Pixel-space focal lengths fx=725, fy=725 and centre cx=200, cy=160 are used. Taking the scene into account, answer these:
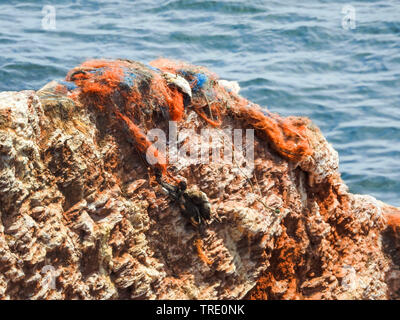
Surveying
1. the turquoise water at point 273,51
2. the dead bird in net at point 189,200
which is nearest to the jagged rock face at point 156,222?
the dead bird in net at point 189,200

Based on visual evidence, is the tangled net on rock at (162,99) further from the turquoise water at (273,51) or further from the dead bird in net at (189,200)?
the turquoise water at (273,51)

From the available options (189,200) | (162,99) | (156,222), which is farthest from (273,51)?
(156,222)

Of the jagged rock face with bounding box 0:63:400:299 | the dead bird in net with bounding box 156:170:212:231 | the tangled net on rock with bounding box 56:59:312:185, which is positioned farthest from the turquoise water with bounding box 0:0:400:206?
the dead bird in net with bounding box 156:170:212:231

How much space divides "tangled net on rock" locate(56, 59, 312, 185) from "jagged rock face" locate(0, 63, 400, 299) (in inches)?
5.1

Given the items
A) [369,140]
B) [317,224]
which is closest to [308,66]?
[369,140]

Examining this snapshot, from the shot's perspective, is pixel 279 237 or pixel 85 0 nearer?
pixel 279 237

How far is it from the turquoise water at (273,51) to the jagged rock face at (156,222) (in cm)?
826

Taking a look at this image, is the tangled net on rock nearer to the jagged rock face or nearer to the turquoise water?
the jagged rock face

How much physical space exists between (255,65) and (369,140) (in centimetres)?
443

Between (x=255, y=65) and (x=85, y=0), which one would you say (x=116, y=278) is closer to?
(x=255, y=65)

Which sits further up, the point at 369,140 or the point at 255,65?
the point at 255,65

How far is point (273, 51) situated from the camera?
23109 mm

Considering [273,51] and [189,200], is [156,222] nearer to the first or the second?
[189,200]

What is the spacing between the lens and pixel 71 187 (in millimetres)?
6738
